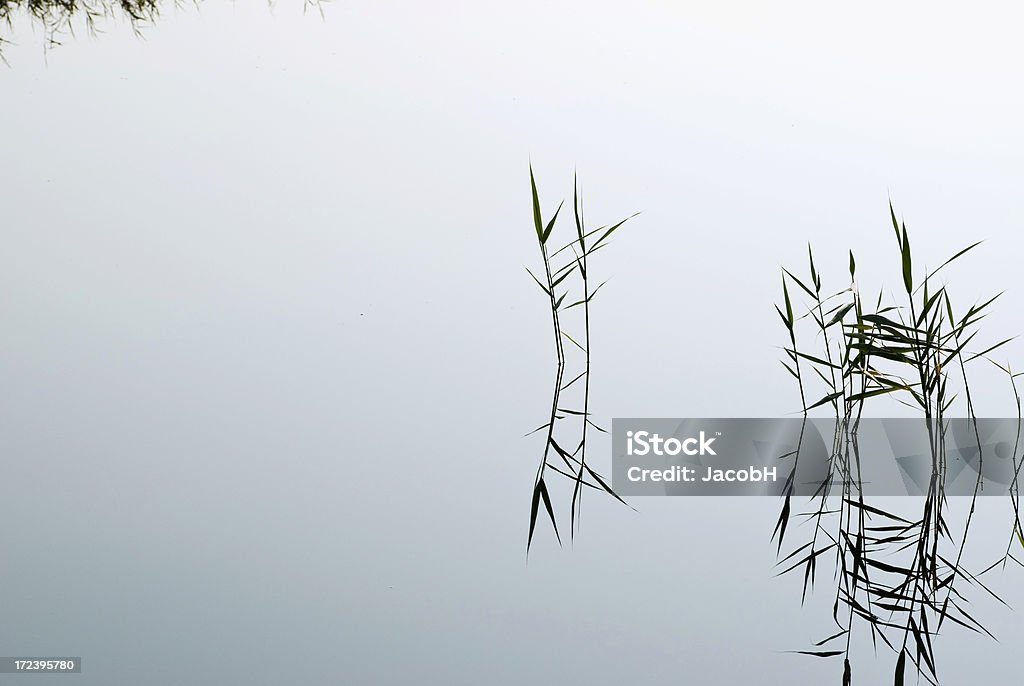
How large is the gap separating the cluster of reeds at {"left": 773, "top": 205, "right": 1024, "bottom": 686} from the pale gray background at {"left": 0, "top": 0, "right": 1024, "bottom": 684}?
0.08 m

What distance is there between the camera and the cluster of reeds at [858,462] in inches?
96.0

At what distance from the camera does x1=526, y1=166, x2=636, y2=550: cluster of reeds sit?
8.58ft

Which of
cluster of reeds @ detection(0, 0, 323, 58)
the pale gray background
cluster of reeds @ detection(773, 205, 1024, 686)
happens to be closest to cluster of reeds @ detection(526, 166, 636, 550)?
the pale gray background

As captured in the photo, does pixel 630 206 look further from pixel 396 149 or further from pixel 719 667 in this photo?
pixel 719 667

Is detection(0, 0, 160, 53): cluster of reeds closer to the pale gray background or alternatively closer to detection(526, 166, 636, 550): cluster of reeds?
the pale gray background

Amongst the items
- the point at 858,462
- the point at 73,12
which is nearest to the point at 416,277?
the point at 73,12

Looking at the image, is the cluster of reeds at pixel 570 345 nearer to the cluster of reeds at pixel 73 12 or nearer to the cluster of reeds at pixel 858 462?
the cluster of reeds at pixel 858 462

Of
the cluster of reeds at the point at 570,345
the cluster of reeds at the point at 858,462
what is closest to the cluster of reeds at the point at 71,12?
the cluster of reeds at the point at 570,345

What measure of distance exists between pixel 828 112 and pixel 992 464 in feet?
3.76

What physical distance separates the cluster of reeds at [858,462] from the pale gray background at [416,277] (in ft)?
0.25

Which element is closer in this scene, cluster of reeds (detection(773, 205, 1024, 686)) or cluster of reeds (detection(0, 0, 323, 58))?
cluster of reeds (detection(773, 205, 1024, 686))

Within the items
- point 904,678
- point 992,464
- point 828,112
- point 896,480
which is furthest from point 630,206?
point 904,678

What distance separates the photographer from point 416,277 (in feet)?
8.87

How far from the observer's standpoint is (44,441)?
2.60 meters
